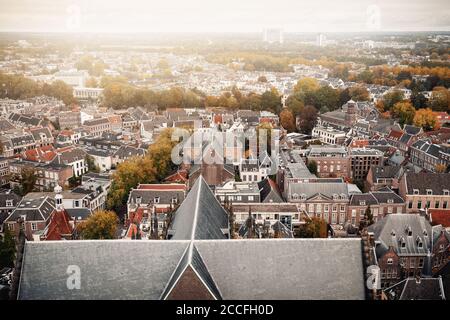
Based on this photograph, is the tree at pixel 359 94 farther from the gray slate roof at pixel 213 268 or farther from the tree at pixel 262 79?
the gray slate roof at pixel 213 268

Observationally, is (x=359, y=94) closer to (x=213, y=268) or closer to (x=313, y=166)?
(x=313, y=166)

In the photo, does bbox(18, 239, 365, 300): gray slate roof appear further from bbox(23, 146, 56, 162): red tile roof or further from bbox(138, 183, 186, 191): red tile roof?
bbox(23, 146, 56, 162): red tile roof

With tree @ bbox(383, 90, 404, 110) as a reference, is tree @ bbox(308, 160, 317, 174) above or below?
below

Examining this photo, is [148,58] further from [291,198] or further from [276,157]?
[291,198]

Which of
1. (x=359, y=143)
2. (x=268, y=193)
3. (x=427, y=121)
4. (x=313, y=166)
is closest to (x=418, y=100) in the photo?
(x=427, y=121)

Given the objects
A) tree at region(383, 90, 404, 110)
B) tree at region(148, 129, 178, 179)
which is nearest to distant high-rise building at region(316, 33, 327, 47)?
tree at region(383, 90, 404, 110)

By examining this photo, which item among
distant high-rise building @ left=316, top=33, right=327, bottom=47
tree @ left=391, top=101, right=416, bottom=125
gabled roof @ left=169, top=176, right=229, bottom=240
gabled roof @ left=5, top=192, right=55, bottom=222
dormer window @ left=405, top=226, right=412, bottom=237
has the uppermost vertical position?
distant high-rise building @ left=316, top=33, right=327, bottom=47

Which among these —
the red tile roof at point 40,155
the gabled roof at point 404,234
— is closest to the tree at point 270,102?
the red tile roof at point 40,155

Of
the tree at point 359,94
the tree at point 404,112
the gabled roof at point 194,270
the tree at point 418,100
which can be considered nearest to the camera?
the gabled roof at point 194,270
